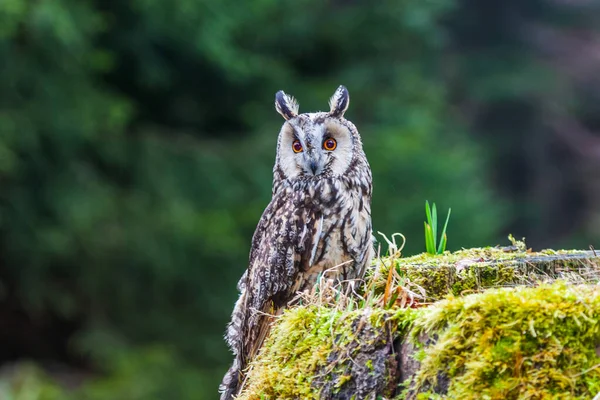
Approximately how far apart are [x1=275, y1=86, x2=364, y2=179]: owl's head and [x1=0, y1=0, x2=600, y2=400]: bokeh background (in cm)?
573

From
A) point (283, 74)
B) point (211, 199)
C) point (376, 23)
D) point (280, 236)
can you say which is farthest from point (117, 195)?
point (280, 236)

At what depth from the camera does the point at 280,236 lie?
3.67 metres

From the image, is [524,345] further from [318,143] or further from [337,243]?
[318,143]

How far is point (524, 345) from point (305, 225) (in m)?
1.85

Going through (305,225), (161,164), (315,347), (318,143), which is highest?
→ (161,164)

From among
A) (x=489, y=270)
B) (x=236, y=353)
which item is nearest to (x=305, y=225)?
(x=236, y=353)

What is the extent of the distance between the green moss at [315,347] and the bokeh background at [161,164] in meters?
6.87

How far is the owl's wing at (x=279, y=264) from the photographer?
3598 millimetres

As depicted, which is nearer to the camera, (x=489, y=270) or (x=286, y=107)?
(x=489, y=270)

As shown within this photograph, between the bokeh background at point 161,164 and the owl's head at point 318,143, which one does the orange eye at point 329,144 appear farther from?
the bokeh background at point 161,164

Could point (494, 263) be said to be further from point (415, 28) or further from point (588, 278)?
point (415, 28)

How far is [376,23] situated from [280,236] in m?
11.1

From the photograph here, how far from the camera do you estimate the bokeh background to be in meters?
10.3

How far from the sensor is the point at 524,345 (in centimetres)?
189
